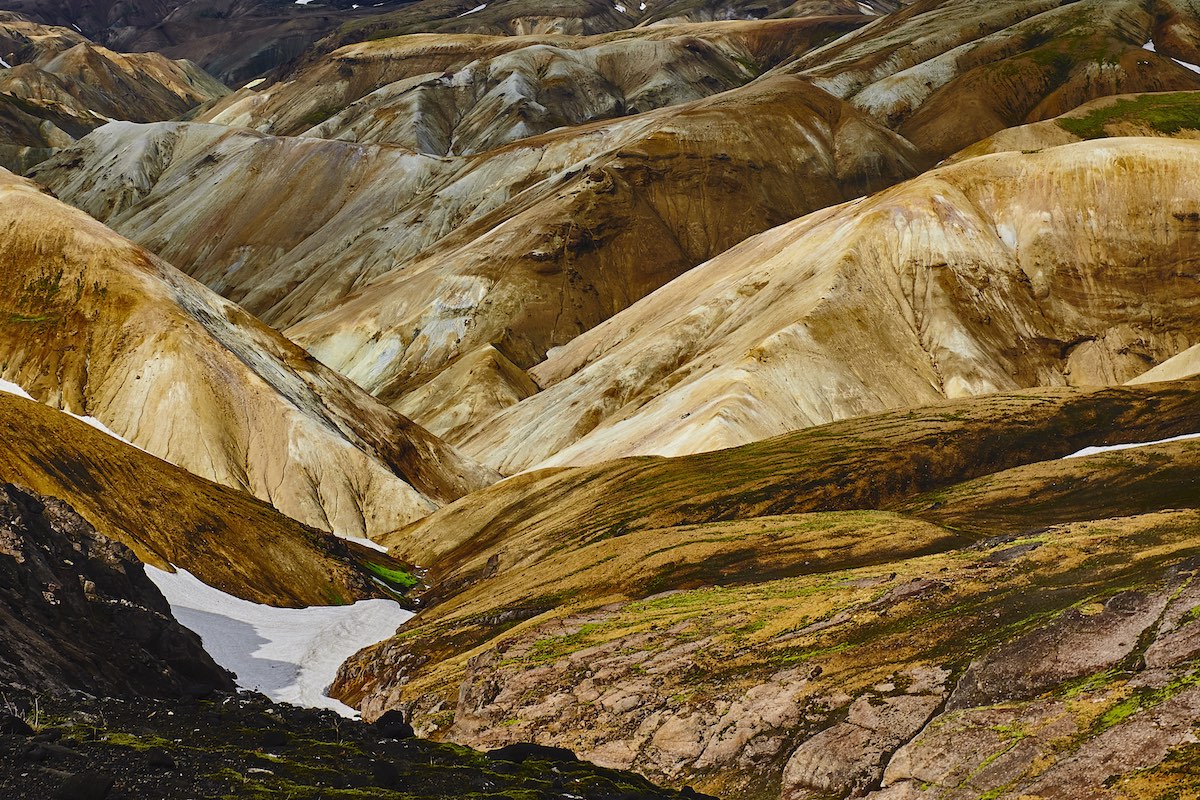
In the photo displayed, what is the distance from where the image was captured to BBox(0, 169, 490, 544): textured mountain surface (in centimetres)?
8138

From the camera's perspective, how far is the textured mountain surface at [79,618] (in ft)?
84.9

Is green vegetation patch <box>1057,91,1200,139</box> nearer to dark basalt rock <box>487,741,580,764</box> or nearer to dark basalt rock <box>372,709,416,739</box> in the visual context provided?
dark basalt rock <box>372,709,416,739</box>

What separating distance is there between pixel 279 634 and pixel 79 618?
63.3ft

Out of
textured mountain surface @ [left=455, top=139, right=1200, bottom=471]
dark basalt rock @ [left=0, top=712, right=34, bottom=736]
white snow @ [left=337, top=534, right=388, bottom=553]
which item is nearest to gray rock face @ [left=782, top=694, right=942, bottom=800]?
dark basalt rock @ [left=0, top=712, right=34, bottom=736]

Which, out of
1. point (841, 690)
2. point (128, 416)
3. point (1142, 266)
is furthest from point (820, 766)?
point (1142, 266)

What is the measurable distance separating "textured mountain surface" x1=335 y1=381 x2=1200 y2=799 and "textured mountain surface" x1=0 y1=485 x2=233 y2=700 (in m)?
7.10

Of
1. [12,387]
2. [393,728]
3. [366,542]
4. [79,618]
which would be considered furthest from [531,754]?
[12,387]

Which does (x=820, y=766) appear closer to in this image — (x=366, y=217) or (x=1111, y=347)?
(x=1111, y=347)

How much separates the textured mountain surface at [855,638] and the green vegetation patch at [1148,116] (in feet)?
353

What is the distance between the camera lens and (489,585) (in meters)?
52.7

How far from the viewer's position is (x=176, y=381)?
8225 centimetres

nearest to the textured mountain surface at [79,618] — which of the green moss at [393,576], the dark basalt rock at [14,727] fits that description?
the dark basalt rock at [14,727]

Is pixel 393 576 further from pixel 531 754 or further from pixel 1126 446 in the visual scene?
pixel 531 754

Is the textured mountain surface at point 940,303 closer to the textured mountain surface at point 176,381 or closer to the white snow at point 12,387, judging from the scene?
the textured mountain surface at point 176,381
